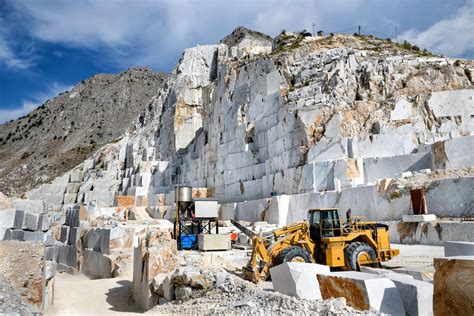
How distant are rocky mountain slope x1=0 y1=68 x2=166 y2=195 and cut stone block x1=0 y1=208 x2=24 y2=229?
5681cm

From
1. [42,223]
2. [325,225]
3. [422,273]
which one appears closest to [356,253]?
[325,225]

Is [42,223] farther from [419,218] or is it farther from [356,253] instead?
[419,218]

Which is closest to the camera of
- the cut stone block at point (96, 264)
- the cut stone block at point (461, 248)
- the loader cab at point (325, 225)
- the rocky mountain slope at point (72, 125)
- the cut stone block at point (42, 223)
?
the cut stone block at point (461, 248)

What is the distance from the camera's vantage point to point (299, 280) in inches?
285

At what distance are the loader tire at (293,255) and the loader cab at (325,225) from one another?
83 cm

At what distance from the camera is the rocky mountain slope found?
64750 mm

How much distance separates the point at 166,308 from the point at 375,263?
5283 millimetres

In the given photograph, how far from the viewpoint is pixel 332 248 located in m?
10.0

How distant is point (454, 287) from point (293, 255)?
5101 mm

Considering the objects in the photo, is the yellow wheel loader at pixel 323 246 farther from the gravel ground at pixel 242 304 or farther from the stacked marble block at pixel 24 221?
the stacked marble block at pixel 24 221

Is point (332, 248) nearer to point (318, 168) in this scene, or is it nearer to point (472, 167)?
point (472, 167)

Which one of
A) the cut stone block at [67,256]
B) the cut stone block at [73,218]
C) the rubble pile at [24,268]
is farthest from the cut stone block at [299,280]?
the cut stone block at [73,218]

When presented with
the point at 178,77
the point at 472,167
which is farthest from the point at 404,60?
the point at 178,77

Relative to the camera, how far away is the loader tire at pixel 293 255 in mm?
9656
